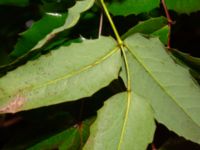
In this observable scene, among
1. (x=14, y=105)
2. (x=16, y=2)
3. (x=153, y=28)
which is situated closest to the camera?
(x=14, y=105)

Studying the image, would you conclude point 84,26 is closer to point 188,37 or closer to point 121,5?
point 121,5

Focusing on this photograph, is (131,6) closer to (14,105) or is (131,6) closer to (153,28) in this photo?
(153,28)

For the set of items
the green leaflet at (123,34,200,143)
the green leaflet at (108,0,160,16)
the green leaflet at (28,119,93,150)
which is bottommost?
the green leaflet at (28,119,93,150)

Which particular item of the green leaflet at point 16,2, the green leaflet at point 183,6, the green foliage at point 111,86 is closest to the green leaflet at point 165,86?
the green foliage at point 111,86

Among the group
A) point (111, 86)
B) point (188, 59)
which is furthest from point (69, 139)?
point (188, 59)

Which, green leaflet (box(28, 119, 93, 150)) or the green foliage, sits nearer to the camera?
the green foliage

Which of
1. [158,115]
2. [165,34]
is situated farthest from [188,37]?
[158,115]

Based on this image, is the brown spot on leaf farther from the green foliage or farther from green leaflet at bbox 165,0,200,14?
green leaflet at bbox 165,0,200,14

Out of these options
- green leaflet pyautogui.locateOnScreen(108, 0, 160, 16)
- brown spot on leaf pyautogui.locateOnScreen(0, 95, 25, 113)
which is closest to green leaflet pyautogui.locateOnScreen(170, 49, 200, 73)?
green leaflet pyautogui.locateOnScreen(108, 0, 160, 16)
